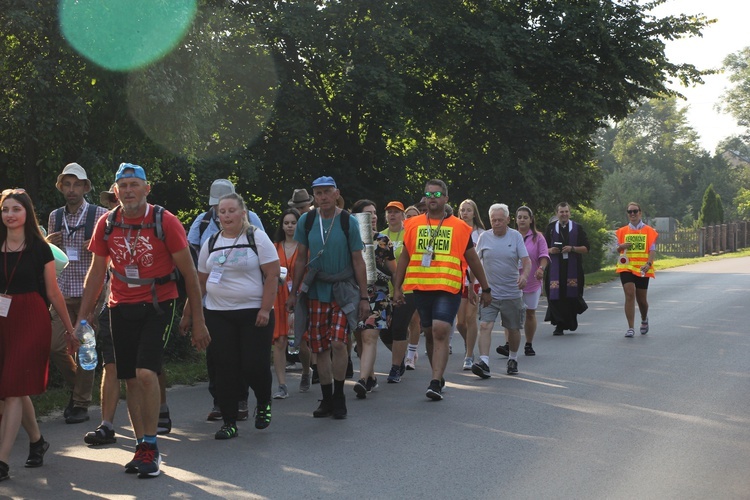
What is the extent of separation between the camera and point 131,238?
22.5ft

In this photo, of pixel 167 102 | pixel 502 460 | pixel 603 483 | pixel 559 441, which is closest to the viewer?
pixel 603 483

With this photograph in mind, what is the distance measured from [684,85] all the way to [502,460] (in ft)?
80.6

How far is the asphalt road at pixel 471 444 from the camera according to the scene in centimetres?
638

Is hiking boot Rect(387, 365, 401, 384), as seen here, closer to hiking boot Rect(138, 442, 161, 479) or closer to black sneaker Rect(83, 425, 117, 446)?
black sneaker Rect(83, 425, 117, 446)

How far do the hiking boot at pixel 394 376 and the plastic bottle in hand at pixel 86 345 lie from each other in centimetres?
340

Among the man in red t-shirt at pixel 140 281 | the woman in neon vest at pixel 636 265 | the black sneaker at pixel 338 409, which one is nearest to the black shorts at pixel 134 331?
the man in red t-shirt at pixel 140 281

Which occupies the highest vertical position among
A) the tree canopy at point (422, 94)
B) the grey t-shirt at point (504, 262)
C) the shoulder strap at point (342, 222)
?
the tree canopy at point (422, 94)

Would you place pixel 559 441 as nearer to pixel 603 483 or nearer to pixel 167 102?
pixel 603 483

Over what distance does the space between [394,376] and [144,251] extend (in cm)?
459

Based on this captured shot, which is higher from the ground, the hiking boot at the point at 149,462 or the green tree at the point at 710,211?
the green tree at the point at 710,211

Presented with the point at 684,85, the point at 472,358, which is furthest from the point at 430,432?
the point at 684,85

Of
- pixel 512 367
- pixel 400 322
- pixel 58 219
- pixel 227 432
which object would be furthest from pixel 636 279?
pixel 58 219

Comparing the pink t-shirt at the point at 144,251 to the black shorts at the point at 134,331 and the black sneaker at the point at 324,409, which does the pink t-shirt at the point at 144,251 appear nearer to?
the black shorts at the point at 134,331

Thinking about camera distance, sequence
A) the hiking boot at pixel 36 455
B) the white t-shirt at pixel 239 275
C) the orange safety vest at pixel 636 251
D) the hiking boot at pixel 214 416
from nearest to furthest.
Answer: the hiking boot at pixel 36 455 < the white t-shirt at pixel 239 275 < the hiking boot at pixel 214 416 < the orange safety vest at pixel 636 251
